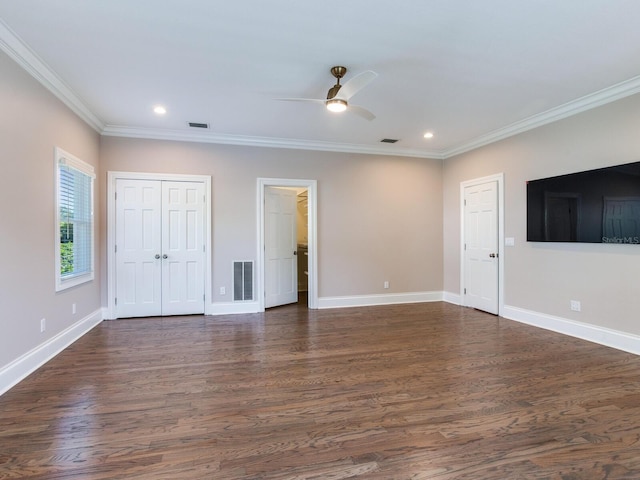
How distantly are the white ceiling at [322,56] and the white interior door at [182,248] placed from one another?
1.07 m

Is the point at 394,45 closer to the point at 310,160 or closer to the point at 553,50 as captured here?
the point at 553,50

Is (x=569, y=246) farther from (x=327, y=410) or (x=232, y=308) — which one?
(x=232, y=308)

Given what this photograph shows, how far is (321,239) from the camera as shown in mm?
5684

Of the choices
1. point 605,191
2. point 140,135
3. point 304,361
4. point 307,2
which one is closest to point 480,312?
point 605,191

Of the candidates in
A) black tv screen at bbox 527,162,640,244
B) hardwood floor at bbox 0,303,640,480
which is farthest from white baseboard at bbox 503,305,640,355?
black tv screen at bbox 527,162,640,244

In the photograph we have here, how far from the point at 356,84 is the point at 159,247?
3734mm

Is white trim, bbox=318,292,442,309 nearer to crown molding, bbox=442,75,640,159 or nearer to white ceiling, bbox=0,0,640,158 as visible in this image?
crown molding, bbox=442,75,640,159

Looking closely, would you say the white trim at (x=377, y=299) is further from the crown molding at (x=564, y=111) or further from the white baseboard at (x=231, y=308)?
the crown molding at (x=564, y=111)

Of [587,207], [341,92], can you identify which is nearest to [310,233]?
[341,92]

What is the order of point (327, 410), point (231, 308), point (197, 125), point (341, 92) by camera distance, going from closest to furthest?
point (327, 410), point (341, 92), point (197, 125), point (231, 308)

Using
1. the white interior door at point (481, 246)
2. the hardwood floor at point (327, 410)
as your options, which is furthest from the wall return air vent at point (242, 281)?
the white interior door at point (481, 246)

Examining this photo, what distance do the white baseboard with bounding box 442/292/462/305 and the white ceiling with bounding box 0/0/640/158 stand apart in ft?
9.40

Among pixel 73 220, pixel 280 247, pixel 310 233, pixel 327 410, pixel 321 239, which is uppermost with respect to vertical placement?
pixel 73 220

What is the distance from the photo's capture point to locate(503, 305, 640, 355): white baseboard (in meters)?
3.51
